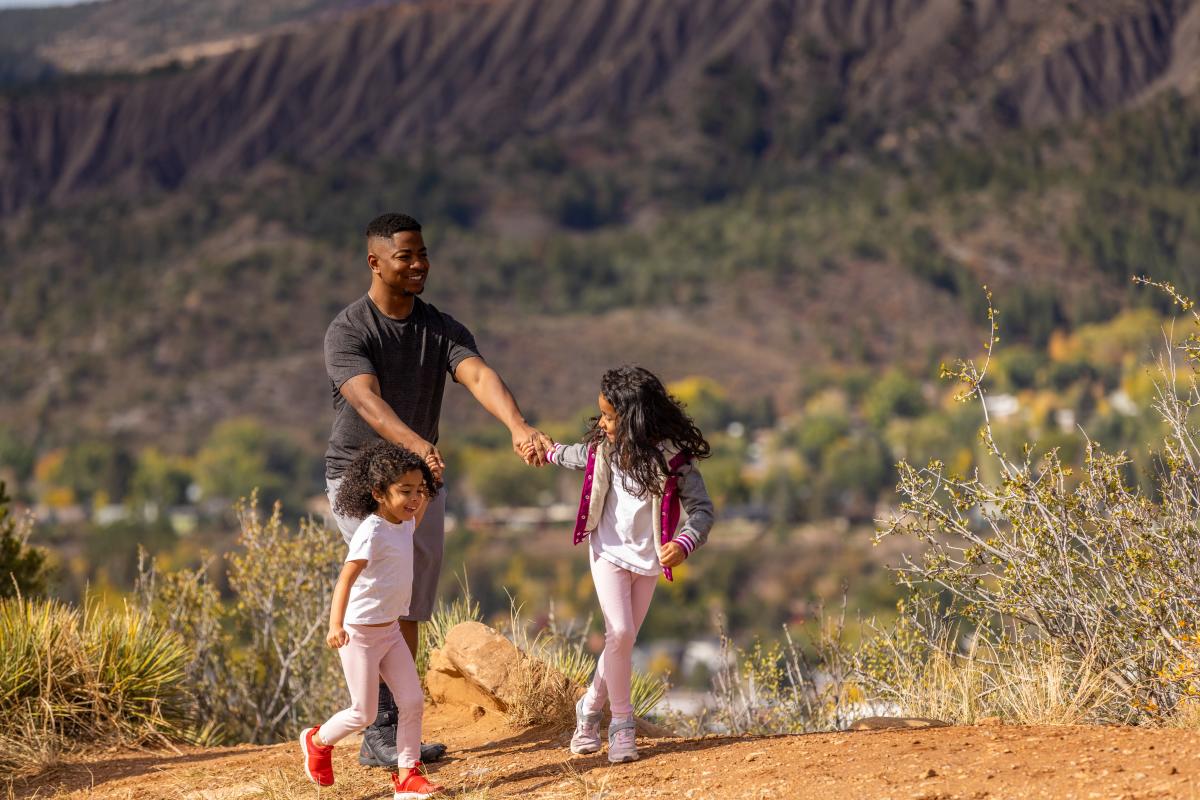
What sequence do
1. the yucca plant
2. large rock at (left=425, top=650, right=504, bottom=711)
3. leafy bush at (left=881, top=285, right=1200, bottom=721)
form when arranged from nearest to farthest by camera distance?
1. leafy bush at (left=881, top=285, right=1200, bottom=721)
2. large rock at (left=425, top=650, right=504, bottom=711)
3. the yucca plant

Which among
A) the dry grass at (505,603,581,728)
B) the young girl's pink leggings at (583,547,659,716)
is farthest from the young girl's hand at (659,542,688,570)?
the dry grass at (505,603,581,728)

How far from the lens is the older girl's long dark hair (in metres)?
5.45

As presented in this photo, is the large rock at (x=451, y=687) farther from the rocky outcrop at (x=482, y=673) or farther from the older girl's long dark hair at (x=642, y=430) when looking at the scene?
the older girl's long dark hair at (x=642, y=430)

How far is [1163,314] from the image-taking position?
139 meters

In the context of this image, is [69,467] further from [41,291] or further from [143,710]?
[143,710]

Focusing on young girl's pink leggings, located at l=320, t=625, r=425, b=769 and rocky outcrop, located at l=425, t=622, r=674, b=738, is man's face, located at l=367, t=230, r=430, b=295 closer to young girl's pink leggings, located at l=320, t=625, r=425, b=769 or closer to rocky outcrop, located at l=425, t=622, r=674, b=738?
young girl's pink leggings, located at l=320, t=625, r=425, b=769

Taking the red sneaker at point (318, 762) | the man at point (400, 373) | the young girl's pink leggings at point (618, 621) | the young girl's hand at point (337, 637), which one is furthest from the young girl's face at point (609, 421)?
the red sneaker at point (318, 762)

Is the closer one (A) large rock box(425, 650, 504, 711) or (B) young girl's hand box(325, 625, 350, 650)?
(B) young girl's hand box(325, 625, 350, 650)

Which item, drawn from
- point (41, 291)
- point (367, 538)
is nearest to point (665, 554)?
point (367, 538)

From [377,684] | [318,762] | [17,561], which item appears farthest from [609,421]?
[17,561]

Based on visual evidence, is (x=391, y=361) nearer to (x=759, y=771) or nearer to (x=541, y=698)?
(x=541, y=698)

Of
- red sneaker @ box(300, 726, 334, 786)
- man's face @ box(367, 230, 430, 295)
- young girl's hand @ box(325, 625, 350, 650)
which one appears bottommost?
red sneaker @ box(300, 726, 334, 786)

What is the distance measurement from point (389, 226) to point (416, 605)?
126cm

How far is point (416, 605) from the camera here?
225 inches
